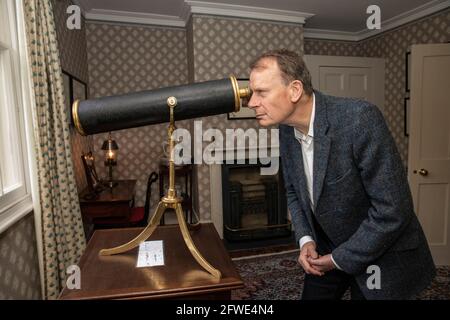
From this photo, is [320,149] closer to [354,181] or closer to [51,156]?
[354,181]

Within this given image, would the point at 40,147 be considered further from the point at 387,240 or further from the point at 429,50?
the point at 429,50

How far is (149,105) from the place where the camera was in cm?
97

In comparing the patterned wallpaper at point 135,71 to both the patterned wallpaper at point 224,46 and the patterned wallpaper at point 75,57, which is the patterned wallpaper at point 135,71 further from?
the patterned wallpaper at point 224,46

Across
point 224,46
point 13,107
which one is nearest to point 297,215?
point 13,107

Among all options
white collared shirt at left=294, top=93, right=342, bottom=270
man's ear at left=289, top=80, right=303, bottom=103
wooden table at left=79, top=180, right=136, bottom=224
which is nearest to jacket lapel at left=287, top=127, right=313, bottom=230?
white collared shirt at left=294, top=93, right=342, bottom=270

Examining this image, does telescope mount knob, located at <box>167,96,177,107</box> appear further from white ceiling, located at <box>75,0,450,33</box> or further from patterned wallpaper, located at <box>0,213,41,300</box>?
white ceiling, located at <box>75,0,450,33</box>

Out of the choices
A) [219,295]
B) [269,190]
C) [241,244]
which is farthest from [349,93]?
[219,295]

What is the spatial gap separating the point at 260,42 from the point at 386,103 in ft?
6.41

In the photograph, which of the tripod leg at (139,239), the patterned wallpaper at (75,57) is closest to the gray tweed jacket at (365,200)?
the tripod leg at (139,239)

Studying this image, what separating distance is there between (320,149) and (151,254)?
715mm

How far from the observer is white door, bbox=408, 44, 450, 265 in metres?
2.80

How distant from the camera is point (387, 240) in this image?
102 centimetres

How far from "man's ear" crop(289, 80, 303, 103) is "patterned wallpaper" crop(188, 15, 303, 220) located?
249 cm

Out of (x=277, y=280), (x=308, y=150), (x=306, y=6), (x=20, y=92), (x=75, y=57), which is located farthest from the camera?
(x=306, y=6)
